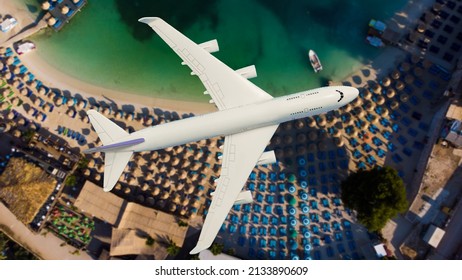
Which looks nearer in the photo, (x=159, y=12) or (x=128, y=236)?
(x=128, y=236)

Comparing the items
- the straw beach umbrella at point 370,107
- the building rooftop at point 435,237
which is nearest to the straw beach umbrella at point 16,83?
the straw beach umbrella at point 370,107

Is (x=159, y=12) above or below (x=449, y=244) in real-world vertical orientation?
above

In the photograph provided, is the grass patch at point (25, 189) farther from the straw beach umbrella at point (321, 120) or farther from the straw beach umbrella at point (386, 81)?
the straw beach umbrella at point (386, 81)

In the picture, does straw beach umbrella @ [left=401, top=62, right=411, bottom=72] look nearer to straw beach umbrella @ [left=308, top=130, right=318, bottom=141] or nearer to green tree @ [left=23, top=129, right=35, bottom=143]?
straw beach umbrella @ [left=308, top=130, right=318, bottom=141]

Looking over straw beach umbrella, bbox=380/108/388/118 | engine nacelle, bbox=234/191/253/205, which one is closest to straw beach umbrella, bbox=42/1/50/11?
engine nacelle, bbox=234/191/253/205

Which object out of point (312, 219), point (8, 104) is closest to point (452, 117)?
point (312, 219)

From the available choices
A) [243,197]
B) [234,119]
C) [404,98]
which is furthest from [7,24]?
[404,98]

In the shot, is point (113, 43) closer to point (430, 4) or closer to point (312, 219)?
point (312, 219)
